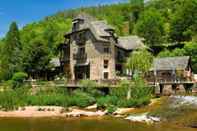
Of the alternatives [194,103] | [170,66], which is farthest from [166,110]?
[170,66]

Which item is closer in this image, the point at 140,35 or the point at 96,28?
the point at 96,28

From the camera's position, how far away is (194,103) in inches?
2378

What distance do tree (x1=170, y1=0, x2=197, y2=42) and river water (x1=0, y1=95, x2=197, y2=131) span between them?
6824cm

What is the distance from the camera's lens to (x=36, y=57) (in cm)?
9031

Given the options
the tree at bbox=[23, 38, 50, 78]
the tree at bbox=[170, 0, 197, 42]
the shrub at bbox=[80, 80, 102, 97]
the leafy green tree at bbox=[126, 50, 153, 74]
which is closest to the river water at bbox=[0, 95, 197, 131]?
the shrub at bbox=[80, 80, 102, 97]

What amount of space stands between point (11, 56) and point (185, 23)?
162 feet

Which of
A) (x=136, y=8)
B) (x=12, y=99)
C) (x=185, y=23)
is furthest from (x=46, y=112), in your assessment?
(x=136, y=8)

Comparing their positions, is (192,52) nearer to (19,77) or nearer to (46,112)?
(19,77)

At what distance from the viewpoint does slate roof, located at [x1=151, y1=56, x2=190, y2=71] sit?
84.6m

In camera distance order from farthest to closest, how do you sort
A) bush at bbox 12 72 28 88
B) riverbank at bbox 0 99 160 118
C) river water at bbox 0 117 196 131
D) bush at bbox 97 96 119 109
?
bush at bbox 12 72 28 88 → bush at bbox 97 96 119 109 → riverbank at bbox 0 99 160 118 → river water at bbox 0 117 196 131

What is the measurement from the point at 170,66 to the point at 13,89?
3012cm

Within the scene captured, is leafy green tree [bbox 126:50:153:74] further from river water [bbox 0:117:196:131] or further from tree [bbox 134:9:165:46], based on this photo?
tree [bbox 134:9:165:46]

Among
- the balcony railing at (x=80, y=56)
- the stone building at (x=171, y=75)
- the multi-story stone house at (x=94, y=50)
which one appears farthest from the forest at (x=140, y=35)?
the stone building at (x=171, y=75)

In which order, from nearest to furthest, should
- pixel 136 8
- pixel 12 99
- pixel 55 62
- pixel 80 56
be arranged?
1. pixel 12 99
2. pixel 80 56
3. pixel 55 62
4. pixel 136 8
